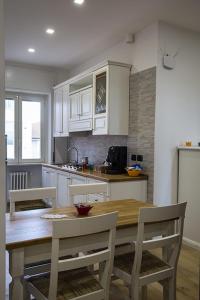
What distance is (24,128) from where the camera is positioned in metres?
5.95

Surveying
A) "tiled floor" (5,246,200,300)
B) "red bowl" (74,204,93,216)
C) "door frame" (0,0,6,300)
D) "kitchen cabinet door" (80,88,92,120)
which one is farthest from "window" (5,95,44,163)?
"door frame" (0,0,6,300)

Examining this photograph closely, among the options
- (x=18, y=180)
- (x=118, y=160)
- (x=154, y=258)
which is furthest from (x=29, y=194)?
(x=18, y=180)

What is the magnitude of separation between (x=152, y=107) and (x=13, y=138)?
338 cm

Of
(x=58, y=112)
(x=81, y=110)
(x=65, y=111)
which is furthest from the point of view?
(x=58, y=112)

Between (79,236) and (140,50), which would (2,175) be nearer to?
(79,236)

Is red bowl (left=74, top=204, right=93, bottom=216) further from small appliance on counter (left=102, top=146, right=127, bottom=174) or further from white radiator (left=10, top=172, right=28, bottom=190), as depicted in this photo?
white radiator (left=10, top=172, right=28, bottom=190)

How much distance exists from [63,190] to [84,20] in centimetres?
272

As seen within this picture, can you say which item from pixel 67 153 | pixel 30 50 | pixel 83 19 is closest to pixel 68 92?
pixel 30 50

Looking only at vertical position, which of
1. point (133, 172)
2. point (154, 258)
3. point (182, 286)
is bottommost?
point (182, 286)

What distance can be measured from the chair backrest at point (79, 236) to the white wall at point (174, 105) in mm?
2068

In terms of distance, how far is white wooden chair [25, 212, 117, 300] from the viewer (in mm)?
1419

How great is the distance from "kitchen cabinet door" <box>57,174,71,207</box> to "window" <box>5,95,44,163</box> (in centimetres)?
136

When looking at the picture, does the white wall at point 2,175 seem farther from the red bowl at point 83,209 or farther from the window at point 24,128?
the window at point 24,128

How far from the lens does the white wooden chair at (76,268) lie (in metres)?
1.42
